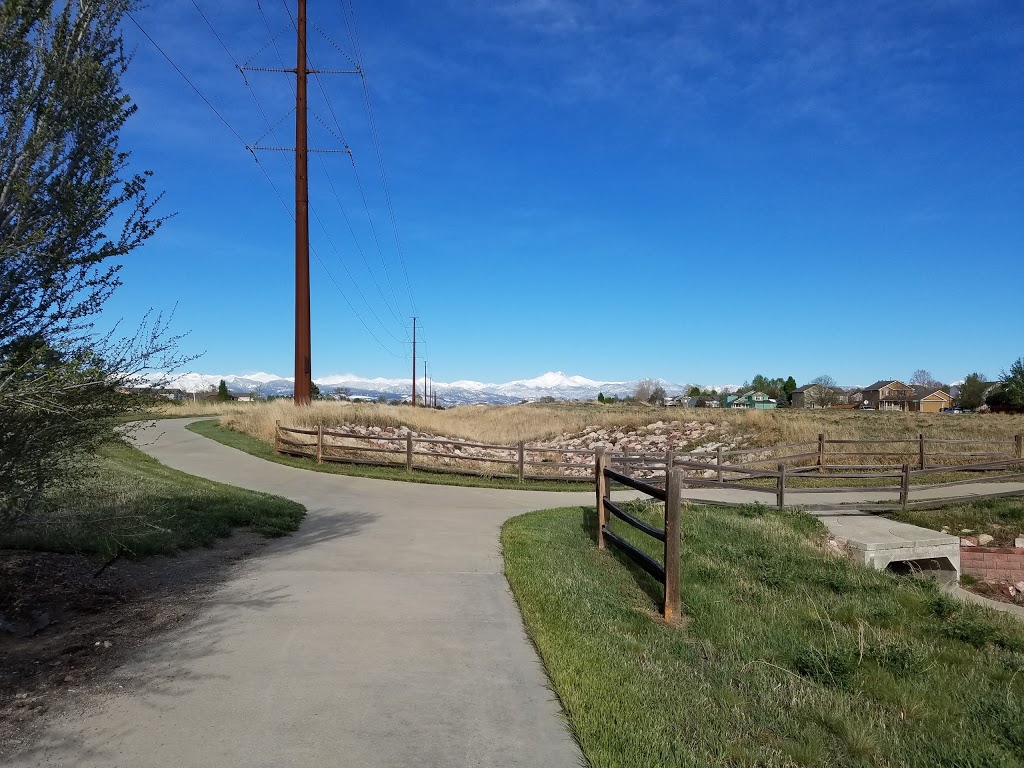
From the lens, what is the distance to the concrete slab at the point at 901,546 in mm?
12508

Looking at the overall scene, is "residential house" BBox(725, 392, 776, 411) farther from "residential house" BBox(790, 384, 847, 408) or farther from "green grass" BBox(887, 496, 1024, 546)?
"green grass" BBox(887, 496, 1024, 546)

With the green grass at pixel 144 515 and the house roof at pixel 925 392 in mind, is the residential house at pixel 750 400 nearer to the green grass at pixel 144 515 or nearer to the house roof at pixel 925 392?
the house roof at pixel 925 392

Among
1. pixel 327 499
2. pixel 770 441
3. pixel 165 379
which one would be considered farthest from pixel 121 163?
pixel 770 441

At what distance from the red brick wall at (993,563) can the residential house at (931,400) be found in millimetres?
98482

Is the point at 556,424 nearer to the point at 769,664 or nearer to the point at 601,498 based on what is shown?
the point at 601,498

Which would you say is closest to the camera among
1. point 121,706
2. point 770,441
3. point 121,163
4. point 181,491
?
point 121,706

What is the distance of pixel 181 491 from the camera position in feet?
38.6

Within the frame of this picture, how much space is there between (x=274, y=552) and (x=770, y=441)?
84.1ft

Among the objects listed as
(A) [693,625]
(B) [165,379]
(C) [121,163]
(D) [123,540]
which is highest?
(C) [121,163]

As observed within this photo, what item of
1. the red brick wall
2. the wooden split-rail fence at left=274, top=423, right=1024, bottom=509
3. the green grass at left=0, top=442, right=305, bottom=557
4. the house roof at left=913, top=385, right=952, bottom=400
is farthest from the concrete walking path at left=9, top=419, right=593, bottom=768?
the house roof at left=913, top=385, right=952, bottom=400

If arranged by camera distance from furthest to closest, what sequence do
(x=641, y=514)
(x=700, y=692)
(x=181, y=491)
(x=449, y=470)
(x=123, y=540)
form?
(x=449, y=470), (x=641, y=514), (x=181, y=491), (x=123, y=540), (x=700, y=692)

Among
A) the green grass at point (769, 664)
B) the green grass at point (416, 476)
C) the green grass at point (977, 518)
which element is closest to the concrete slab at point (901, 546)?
the green grass at point (977, 518)

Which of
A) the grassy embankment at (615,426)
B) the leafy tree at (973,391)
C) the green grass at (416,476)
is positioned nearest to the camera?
the green grass at (416,476)

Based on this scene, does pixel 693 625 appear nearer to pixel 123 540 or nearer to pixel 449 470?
pixel 123 540
